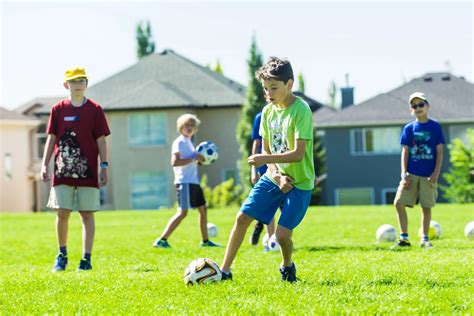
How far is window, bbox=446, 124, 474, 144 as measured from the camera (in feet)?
150

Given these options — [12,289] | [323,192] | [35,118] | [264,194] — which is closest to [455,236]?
[264,194]

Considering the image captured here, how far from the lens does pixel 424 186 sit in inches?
507

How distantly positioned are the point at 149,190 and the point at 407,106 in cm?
1361

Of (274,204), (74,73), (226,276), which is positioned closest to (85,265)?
(74,73)

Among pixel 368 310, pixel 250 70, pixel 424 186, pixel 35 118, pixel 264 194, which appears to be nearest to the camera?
pixel 368 310

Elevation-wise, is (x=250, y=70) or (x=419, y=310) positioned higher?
(x=250, y=70)

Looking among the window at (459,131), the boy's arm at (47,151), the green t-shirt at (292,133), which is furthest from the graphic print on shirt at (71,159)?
the window at (459,131)

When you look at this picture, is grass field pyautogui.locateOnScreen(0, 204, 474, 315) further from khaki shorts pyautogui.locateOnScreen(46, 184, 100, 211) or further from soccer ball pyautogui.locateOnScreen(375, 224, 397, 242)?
khaki shorts pyautogui.locateOnScreen(46, 184, 100, 211)

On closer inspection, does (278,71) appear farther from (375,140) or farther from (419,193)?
(375,140)

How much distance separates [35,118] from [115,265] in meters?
45.6

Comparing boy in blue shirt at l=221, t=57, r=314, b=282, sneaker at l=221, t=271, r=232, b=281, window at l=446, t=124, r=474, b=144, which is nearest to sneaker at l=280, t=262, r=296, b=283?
boy in blue shirt at l=221, t=57, r=314, b=282

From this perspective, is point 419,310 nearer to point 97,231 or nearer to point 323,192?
point 97,231

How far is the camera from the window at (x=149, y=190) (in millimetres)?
50188

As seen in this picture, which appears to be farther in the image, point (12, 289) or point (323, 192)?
point (323, 192)
